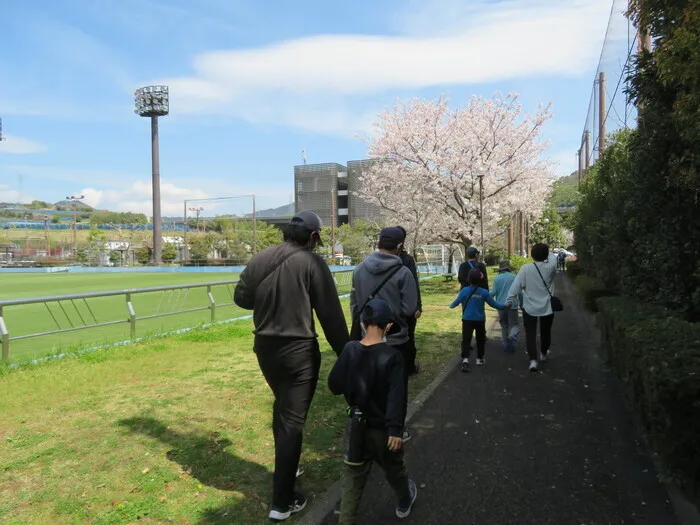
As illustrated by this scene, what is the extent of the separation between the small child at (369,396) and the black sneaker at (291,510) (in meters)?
0.44

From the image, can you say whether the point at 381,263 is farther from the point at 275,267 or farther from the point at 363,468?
the point at 363,468

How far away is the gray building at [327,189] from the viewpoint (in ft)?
272

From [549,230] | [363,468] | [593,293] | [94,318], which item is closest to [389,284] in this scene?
[363,468]

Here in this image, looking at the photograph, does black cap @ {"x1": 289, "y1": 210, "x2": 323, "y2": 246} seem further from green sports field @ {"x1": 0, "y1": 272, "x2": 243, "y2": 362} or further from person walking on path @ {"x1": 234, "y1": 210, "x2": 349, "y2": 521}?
green sports field @ {"x1": 0, "y1": 272, "x2": 243, "y2": 362}

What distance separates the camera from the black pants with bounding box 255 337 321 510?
9.38 feet

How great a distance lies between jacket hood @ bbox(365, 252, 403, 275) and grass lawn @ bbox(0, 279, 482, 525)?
1484 mm

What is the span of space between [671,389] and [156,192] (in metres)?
74.6

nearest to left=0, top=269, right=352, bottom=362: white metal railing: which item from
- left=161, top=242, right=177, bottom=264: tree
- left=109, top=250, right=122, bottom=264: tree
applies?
left=161, top=242, right=177, bottom=264: tree

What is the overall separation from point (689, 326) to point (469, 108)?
1947cm

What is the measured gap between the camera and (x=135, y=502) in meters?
3.19

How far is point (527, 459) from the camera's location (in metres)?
3.65

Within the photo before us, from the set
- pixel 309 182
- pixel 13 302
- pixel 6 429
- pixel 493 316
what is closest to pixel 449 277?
pixel 493 316

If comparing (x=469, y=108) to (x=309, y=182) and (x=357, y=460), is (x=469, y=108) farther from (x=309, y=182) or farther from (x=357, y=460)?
(x=309, y=182)

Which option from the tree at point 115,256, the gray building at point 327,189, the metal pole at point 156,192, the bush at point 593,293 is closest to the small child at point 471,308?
the bush at point 593,293
